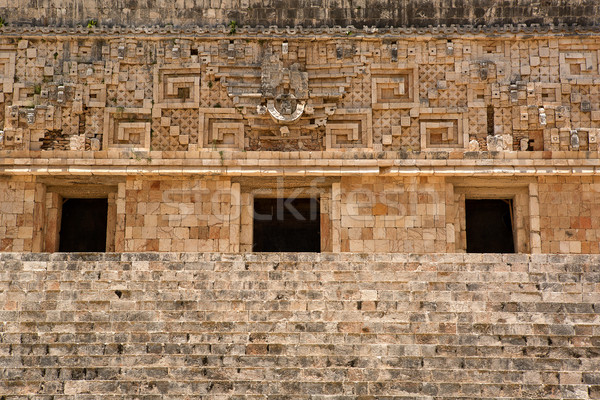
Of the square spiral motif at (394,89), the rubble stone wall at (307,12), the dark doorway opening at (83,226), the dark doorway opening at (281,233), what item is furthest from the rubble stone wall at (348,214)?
the dark doorway opening at (281,233)

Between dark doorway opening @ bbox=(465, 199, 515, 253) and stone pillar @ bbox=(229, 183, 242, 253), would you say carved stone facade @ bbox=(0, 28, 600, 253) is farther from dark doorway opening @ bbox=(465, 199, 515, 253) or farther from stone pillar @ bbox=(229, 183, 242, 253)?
dark doorway opening @ bbox=(465, 199, 515, 253)

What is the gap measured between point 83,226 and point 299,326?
8.49 meters

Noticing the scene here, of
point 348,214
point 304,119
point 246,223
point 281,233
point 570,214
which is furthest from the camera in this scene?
point 281,233

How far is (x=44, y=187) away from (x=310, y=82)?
184 inches

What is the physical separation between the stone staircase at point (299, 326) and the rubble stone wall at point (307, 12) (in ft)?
18.4

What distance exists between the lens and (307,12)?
50.5 ft

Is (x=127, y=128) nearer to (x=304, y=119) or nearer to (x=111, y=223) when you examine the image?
(x=111, y=223)

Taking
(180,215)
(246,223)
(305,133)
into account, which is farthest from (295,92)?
(180,215)

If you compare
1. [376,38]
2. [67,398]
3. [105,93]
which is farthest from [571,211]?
[67,398]

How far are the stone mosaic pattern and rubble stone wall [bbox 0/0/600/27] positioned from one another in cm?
30

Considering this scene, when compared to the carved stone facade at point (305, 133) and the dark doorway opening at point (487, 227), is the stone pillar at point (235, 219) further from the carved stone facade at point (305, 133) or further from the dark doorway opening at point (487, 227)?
the dark doorway opening at point (487, 227)

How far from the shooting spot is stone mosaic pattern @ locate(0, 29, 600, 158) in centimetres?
1507

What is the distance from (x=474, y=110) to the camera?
597 inches

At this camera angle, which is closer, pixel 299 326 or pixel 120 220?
pixel 299 326
